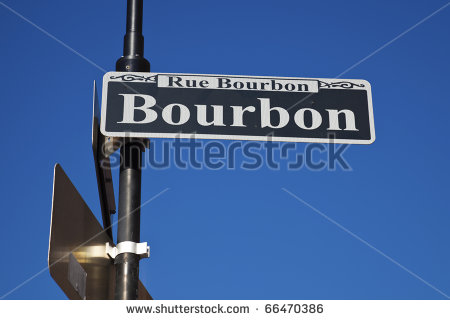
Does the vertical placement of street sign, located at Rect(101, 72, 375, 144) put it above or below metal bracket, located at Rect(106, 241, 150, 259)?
above

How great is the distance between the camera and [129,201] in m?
4.18

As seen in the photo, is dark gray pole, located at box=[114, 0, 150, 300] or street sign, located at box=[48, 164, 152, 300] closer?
street sign, located at box=[48, 164, 152, 300]

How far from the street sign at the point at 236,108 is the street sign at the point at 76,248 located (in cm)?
46

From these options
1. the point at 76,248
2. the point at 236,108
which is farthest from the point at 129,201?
the point at 236,108

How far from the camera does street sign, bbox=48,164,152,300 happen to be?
3.38 metres

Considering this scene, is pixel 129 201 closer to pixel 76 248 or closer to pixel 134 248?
pixel 134 248

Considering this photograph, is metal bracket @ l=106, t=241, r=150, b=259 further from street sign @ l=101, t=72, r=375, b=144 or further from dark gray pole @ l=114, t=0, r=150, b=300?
street sign @ l=101, t=72, r=375, b=144

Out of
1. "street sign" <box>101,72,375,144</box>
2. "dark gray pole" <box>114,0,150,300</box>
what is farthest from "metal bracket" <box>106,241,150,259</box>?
"street sign" <box>101,72,375,144</box>

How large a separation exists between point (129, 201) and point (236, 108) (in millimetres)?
702

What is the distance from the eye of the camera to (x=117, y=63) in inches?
180

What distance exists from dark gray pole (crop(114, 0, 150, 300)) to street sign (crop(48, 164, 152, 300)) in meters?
0.11
